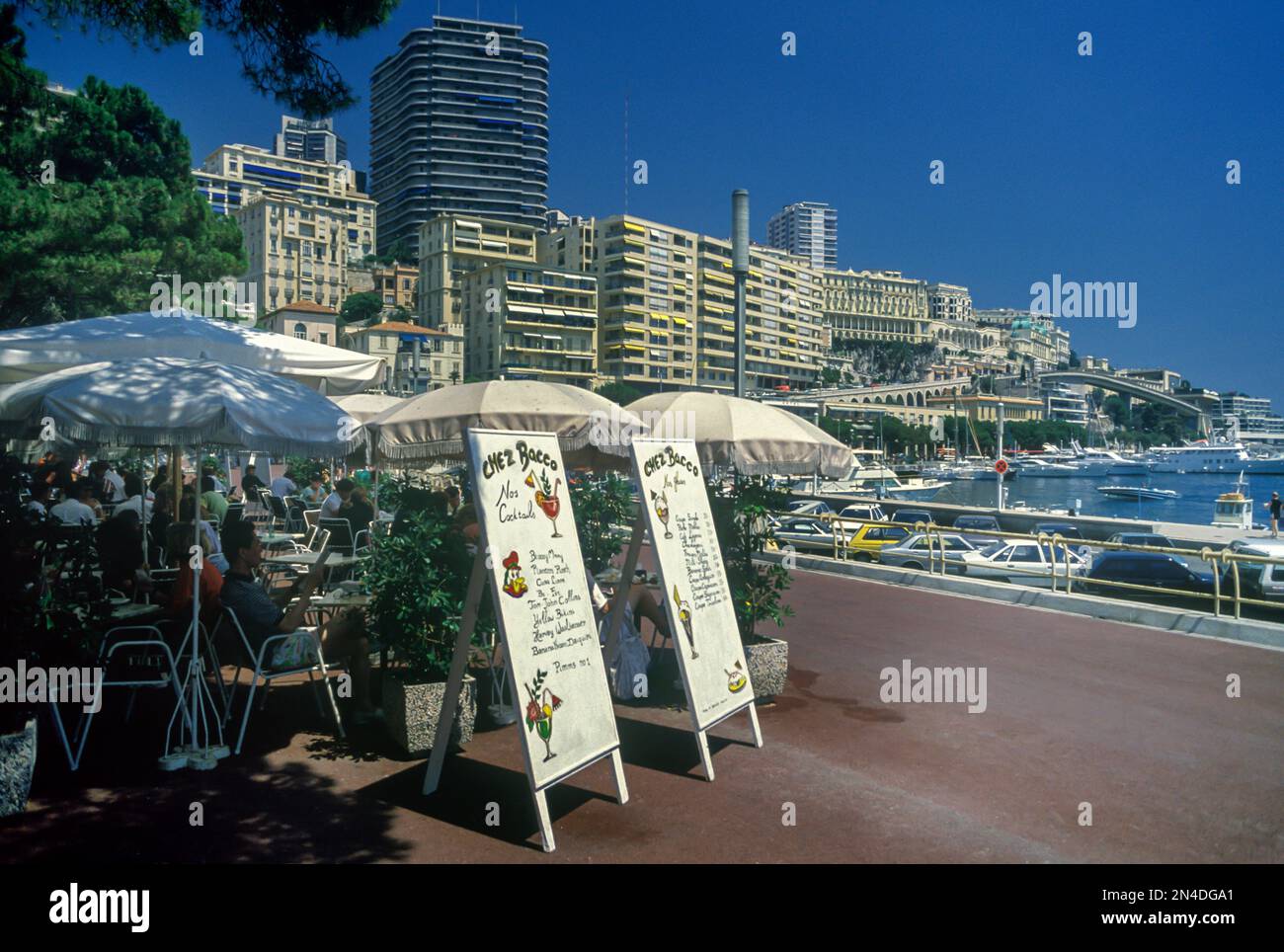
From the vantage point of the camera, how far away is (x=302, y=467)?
24625 millimetres

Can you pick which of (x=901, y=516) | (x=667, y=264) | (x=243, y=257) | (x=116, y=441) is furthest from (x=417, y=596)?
(x=667, y=264)

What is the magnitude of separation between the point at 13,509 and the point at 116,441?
2.11ft

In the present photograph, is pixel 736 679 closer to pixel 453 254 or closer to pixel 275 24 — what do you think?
pixel 275 24

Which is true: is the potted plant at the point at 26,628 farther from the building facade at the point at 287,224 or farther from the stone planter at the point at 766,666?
the building facade at the point at 287,224

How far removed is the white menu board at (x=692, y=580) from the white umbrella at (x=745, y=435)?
855 millimetres

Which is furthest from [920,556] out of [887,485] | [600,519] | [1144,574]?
[887,485]

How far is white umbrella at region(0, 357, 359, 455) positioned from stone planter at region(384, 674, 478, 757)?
5.57 ft

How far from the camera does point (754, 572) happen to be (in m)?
7.35

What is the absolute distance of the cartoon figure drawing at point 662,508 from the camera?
5801 millimetres

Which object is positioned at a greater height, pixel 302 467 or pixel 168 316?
pixel 168 316

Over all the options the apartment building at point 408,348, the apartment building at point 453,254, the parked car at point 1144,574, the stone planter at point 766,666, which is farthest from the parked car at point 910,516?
the apartment building at point 453,254

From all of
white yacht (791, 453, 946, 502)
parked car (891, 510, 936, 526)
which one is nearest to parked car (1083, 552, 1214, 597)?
parked car (891, 510, 936, 526)

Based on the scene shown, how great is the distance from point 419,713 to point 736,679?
2159 mm
